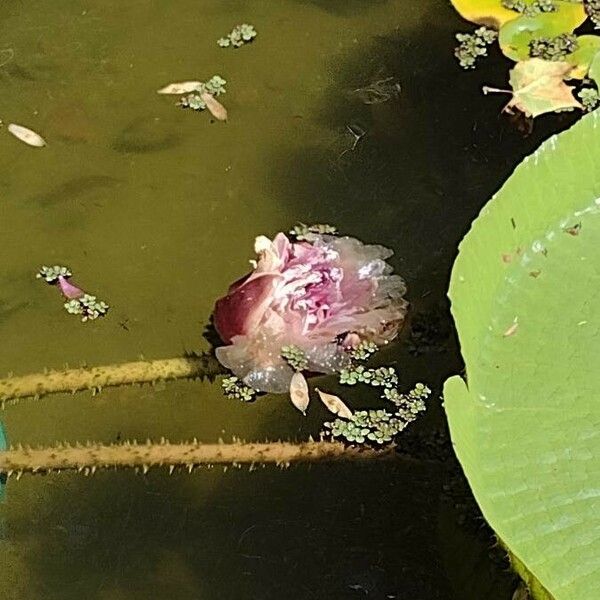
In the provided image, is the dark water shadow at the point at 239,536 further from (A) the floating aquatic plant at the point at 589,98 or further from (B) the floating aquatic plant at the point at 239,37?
(B) the floating aquatic plant at the point at 239,37

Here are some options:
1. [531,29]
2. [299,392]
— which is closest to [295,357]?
[299,392]

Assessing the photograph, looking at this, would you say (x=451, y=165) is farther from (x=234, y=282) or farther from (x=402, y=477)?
(x=402, y=477)

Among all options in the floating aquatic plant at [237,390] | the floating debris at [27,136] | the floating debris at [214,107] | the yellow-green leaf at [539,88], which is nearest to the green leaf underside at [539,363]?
the floating aquatic plant at [237,390]

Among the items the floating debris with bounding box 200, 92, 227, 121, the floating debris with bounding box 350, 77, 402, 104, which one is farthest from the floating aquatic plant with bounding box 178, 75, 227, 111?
the floating debris with bounding box 350, 77, 402, 104

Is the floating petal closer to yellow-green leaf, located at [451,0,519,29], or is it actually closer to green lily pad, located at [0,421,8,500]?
yellow-green leaf, located at [451,0,519,29]

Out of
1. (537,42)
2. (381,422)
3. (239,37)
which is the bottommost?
(381,422)

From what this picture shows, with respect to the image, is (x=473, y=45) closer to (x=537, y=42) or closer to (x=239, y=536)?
(x=537, y=42)
